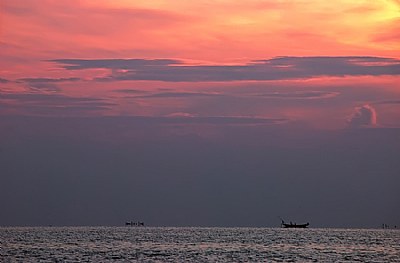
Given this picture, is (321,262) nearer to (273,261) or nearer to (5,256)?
(273,261)

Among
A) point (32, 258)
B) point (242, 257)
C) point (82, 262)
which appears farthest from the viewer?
point (242, 257)

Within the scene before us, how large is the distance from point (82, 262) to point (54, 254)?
18.3m

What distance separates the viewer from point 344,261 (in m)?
110

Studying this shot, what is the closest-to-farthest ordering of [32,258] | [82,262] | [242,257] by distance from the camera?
[82,262]
[32,258]
[242,257]

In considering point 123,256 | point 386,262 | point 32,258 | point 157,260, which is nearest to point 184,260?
point 157,260

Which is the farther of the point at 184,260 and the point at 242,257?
the point at 242,257

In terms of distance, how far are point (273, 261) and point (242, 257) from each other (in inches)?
336

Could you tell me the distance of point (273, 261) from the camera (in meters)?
107

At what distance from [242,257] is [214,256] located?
383 centimetres

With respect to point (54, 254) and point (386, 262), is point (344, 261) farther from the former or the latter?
point (54, 254)

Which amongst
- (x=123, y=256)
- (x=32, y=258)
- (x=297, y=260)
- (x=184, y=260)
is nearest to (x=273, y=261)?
(x=297, y=260)

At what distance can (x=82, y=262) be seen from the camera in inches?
3969

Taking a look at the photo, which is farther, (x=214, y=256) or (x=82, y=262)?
(x=214, y=256)

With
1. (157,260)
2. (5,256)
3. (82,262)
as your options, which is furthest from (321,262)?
(5,256)
